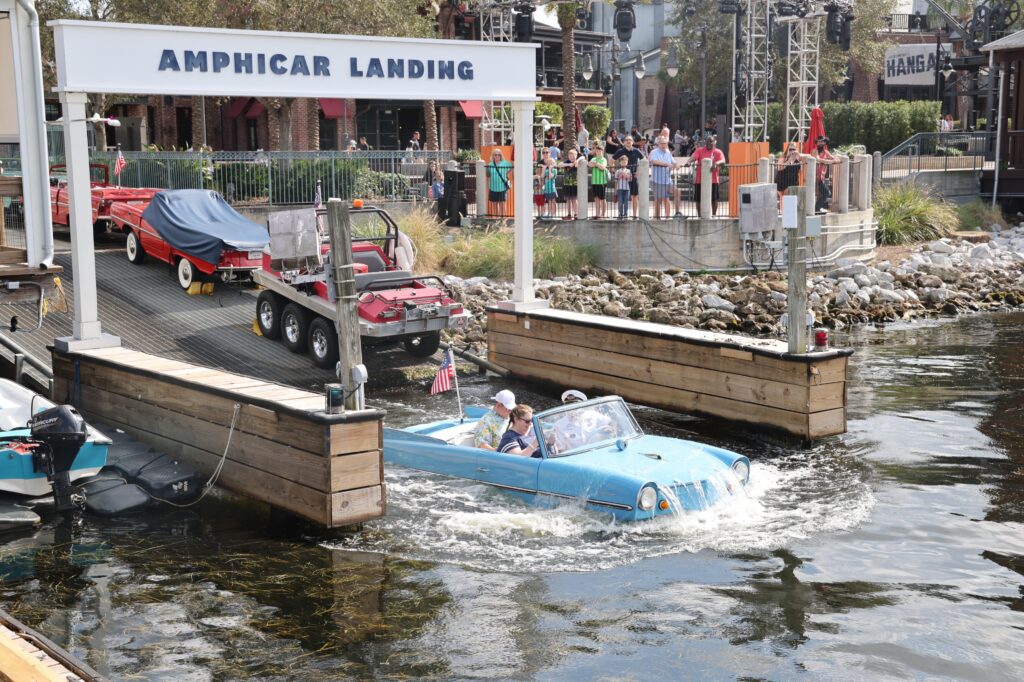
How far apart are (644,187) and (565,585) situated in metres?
17.3

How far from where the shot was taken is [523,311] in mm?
18203

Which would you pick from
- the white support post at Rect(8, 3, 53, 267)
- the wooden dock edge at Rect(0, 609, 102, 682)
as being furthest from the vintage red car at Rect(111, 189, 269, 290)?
the wooden dock edge at Rect(0, 609, 102, 682)

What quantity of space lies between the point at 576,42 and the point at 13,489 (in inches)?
1879

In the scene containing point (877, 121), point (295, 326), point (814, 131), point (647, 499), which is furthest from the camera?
point (877, 121)

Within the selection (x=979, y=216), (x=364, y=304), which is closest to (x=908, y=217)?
(x=979, y=216)

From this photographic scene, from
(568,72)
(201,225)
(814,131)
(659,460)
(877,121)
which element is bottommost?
(659,460)

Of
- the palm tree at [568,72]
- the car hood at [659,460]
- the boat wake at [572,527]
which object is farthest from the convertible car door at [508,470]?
the palm tree at [568,72]

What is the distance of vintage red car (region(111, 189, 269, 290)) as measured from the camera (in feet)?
64.6

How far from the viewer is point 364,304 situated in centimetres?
1719

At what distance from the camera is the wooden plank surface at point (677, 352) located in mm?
13797

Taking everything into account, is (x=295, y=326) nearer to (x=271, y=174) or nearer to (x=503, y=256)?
(x=503, y=256)

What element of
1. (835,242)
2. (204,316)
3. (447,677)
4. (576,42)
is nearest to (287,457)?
(447,677)

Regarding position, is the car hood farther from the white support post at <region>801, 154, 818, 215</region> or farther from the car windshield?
the white support post at <region>801, 154, 818, 215</region>

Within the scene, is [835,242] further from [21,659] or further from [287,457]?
[21,659]
